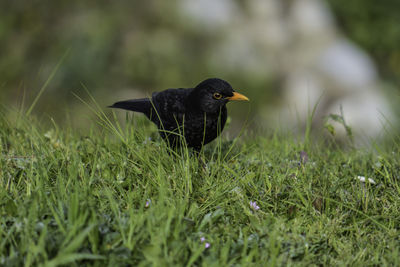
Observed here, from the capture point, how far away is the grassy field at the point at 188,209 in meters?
2.36

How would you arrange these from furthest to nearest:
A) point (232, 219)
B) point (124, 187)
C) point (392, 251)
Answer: point (124, 187) → point (232, 219) → point (392, 251)

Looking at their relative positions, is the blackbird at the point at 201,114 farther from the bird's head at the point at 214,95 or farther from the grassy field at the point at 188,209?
the grassy field at the point at 188,209

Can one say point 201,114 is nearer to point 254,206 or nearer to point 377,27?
point 254,206

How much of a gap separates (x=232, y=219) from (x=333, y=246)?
641mm

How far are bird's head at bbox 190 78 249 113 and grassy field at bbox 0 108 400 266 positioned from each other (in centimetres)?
53

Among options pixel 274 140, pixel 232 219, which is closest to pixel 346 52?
pixel 274 140

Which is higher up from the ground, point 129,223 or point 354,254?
point 129,223

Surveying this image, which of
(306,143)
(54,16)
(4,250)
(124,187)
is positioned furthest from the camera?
(54,16)

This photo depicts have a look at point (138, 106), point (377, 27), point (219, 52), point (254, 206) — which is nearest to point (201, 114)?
point (138, 106)

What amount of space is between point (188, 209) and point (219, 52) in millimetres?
6135

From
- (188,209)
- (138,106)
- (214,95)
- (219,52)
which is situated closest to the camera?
(188,209)

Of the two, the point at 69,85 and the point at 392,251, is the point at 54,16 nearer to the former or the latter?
the point at 69,85

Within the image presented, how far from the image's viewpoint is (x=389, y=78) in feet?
29.0

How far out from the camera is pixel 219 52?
28.3ft
